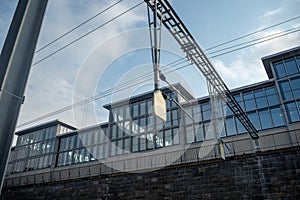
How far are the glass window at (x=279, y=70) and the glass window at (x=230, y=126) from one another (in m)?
4.91

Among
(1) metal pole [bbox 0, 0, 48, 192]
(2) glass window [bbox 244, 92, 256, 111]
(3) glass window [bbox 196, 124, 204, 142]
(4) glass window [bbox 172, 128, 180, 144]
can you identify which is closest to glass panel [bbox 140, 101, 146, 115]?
(4) glass window [bbox 172, 128, 180, 144]

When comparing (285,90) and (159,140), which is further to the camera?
(159,140)

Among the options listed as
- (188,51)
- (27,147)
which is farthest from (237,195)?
(27,147)

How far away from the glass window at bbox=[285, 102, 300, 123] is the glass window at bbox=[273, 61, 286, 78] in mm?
2429

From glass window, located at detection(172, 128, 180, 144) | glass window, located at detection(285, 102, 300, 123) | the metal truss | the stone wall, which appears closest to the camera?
the metal truss

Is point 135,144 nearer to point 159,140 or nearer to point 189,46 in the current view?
point 159,140

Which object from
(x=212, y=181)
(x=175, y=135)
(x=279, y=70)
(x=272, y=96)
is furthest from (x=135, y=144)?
(x=279, y=70)

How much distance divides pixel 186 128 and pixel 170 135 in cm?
159

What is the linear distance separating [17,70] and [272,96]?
18138mm

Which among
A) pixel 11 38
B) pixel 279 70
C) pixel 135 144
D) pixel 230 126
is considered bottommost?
pixel 11 38

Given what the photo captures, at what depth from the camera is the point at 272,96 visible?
17.0 m

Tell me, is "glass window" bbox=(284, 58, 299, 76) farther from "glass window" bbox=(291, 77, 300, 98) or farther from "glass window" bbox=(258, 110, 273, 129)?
"glass window" bbox=(258, 110, 273, 129)

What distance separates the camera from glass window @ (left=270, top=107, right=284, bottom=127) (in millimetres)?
15922

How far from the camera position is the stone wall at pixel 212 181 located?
915 centimetres
